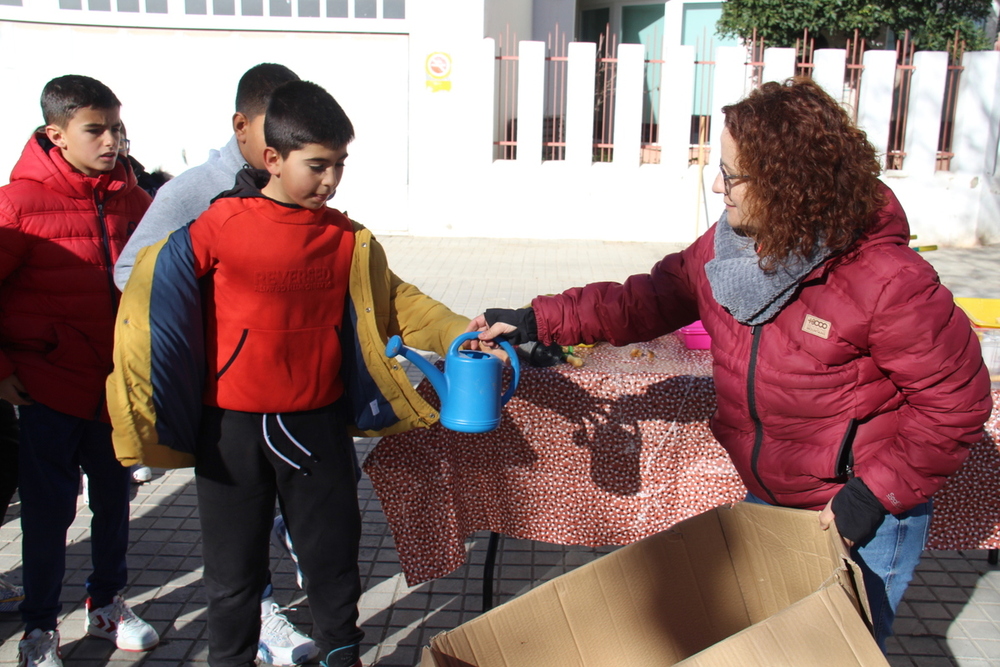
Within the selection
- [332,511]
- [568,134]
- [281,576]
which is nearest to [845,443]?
[332,511]

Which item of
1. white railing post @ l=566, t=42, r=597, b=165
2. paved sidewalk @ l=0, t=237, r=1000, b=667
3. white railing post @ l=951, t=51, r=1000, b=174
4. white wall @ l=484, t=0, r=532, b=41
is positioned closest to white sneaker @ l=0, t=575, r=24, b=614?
paved sidewalk @ l=0, t=237, r=1000, b=667

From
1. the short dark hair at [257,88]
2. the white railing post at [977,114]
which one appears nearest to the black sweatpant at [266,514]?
the short dark hair at [257,88]

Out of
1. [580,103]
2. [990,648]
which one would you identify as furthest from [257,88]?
[580,103]

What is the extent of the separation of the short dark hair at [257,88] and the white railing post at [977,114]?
10852 millimetres

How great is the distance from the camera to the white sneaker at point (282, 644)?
8.75 ft

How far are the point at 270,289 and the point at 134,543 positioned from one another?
194 centimetres

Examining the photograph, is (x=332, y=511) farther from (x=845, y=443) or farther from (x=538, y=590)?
(x=845, y=443)

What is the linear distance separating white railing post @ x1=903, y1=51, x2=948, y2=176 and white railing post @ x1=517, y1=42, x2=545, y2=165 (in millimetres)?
4723

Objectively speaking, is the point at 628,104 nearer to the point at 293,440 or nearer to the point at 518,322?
the point at 518,322

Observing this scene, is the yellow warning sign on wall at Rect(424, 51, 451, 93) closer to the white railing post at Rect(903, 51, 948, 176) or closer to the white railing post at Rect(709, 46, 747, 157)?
the white railing post at Rect(709, 46, 747, 157)

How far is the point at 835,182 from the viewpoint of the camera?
173 centimetres

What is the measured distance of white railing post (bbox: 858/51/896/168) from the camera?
10570 millimetres

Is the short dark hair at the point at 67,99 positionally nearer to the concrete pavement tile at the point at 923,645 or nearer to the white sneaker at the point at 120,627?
the white sneaker at the point at 120,627

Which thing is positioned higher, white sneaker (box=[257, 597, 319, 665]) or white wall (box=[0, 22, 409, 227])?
white wall (box=[0, 22, 409, 227])
